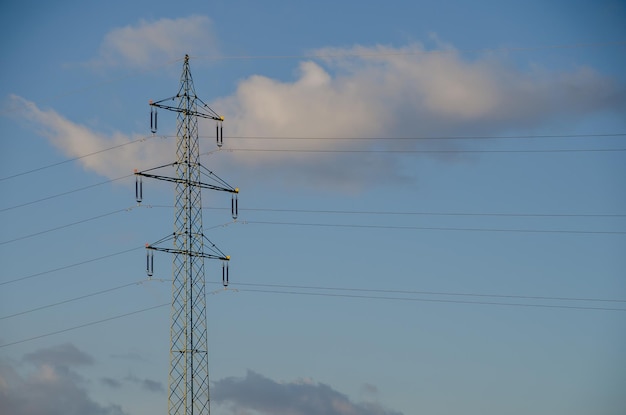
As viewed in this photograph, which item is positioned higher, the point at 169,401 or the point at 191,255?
the point at 191,255

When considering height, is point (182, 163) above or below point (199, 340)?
above

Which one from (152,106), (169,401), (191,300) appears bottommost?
(169,401)

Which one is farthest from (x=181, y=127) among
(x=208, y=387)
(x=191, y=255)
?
(x=208, y=387)

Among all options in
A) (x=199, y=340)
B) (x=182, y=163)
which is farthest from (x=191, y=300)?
(x=182, y=163)

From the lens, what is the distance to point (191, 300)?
133500 mm

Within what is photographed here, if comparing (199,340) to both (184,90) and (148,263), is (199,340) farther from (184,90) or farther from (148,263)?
(184,90)

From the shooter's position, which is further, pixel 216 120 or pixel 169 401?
pixel 216 120

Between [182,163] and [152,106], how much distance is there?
19.5 feet

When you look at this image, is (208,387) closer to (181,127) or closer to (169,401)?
(169,401)

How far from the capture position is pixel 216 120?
464 feet

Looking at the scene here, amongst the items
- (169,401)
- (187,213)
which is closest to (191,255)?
(187,213)

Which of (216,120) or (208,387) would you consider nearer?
(208,387)

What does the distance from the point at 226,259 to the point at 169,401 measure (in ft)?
47.5

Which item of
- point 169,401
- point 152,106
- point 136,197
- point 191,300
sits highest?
point 152,106
